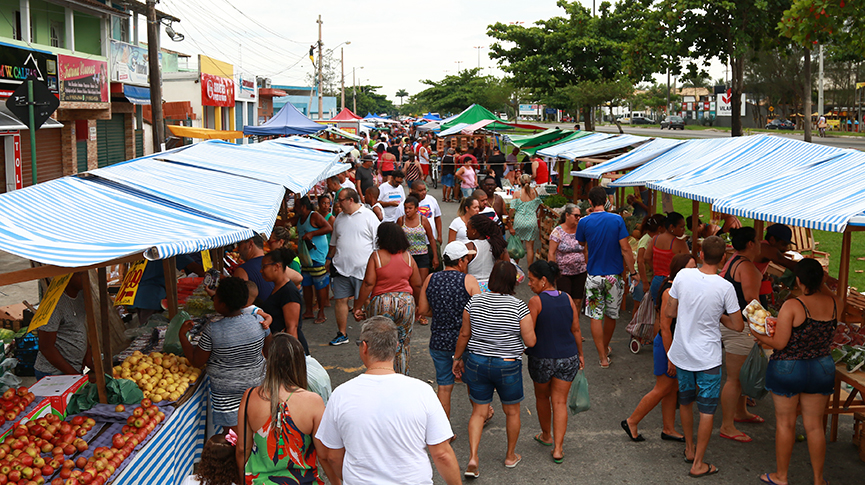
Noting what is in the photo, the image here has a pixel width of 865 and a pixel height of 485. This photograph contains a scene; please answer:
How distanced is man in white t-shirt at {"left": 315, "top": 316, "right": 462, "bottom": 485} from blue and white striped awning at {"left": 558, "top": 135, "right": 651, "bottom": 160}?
9.87 m

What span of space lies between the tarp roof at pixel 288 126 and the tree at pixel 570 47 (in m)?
11.0

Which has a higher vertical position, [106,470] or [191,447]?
[106,470]

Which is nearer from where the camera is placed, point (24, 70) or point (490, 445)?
point (490, 445)

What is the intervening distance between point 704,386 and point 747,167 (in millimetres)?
2980

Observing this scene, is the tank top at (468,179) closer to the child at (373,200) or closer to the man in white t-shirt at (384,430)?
the child at (373,200)

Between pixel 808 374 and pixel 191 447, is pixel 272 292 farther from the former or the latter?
pixel 808 374

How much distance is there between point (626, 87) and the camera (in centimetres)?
3403

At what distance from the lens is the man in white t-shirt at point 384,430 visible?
3.18m

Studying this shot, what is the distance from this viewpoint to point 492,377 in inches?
199

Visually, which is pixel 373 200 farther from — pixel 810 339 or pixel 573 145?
pixel 810 339

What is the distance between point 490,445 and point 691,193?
3.00 metres

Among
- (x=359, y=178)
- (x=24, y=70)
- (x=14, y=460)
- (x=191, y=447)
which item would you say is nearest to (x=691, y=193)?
(x=191, y=447)

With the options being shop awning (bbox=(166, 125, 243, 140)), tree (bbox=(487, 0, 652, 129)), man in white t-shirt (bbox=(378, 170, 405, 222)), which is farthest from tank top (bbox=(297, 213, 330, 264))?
tree (bbox=(487, 0, 652, 129))

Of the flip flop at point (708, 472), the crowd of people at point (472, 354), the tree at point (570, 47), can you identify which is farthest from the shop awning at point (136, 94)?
the flip flop at point (708, 472)
